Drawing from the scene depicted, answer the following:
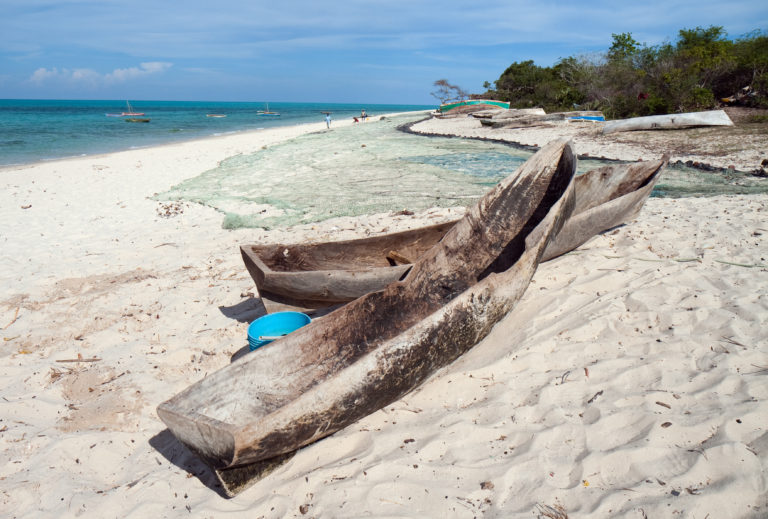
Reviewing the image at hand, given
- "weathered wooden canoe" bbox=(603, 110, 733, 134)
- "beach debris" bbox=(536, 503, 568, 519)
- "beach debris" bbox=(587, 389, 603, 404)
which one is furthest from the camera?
"weathered wooden canoe" bbox=(603, 110, 733, 134)

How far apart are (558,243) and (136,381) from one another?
12.9ft

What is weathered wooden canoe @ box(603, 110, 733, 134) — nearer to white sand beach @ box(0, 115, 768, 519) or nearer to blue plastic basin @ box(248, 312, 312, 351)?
white sand beach @ box(0, 115, 768, 519)

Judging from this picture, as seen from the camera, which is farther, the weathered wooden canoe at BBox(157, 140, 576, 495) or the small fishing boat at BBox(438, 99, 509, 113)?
the small fishing boat at BBox(438, 99, 509, 113)

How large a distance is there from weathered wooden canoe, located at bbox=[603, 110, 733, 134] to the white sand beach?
9625 millimetres

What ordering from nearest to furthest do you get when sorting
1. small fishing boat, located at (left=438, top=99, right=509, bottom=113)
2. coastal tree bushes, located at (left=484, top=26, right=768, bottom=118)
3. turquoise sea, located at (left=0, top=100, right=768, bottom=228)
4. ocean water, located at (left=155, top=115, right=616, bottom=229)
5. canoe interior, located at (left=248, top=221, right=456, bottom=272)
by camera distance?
canoe interior, located at (left=248, top=221, right=456, bottom=272)
turquoise sea, located at (left=0, top=100, right=768, bottom=228)
ocean water, located at (left=155, top=115, right=616, bottom=229)
coastal tree bushes, located at (left=484, top=26, right=768, bottom=118)
small fishing boat, located at (left=438, top=99, right=509, bottom=113)

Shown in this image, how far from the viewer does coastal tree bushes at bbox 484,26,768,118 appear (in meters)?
16.1

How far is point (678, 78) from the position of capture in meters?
16.9

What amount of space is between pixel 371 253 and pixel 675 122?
13.1 metres

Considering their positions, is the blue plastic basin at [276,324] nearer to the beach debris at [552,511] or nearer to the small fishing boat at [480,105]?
the beach debris at [552,511]

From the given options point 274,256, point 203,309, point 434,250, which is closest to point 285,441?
point 274,256

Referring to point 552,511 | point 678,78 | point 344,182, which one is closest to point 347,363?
point 552,511

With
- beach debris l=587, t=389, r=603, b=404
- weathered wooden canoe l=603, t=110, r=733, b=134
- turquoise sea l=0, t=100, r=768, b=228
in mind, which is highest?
weathered wooden canoe l=603, t=110, r=733, b=134

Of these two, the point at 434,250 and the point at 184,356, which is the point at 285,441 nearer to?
the point at 184,356

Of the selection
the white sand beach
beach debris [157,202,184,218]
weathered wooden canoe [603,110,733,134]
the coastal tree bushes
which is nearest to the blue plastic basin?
the white sand beach
